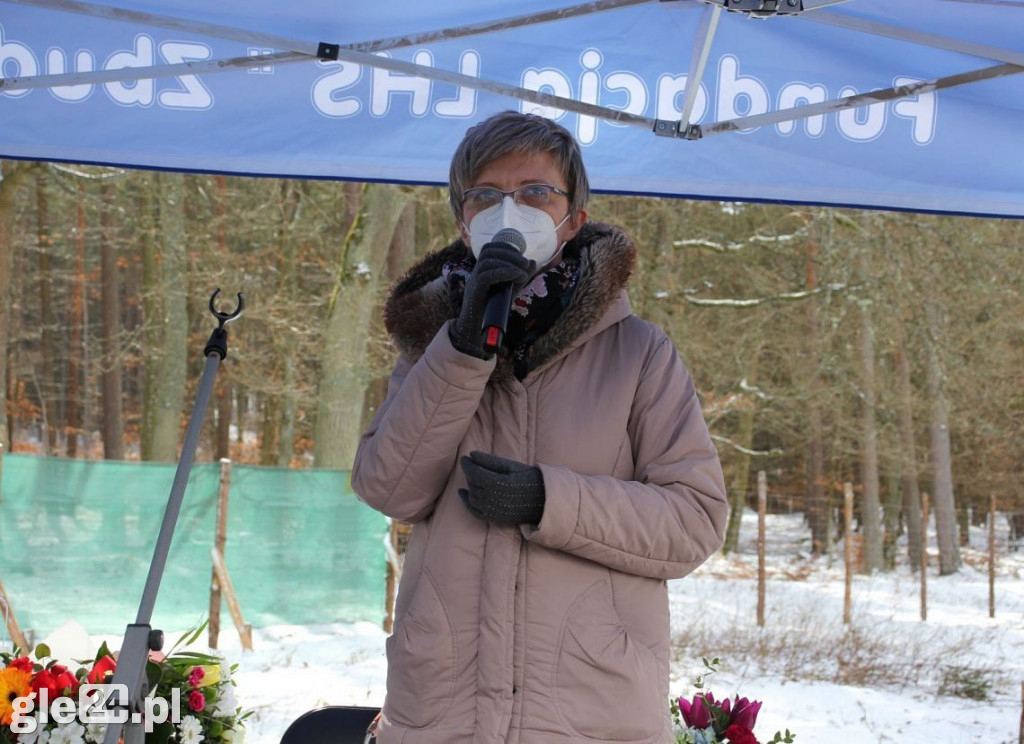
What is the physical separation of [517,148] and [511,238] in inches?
9.8

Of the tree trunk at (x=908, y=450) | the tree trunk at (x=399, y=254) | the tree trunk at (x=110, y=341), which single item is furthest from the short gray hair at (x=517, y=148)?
the tree trunk at (x=908, y=450)

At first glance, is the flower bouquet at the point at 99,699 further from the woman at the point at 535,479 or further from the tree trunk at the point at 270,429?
the tree trunk at the point at 270,429

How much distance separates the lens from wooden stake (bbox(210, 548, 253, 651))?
9.73m

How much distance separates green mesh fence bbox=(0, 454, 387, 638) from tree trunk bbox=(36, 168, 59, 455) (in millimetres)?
8680

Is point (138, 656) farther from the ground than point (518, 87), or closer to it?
closer to it

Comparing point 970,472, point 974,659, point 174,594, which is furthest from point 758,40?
point 970,472

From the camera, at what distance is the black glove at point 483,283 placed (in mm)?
1735

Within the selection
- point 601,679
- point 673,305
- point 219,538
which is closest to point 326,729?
point 601,679

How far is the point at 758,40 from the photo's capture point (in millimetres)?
3285

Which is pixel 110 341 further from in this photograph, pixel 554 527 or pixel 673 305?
pixel 554 527

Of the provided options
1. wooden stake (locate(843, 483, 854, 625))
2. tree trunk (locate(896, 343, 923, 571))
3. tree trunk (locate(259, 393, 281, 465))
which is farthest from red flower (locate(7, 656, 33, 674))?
tree trunk (locate(259, 393, 281, 465))

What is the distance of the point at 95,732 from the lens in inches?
116

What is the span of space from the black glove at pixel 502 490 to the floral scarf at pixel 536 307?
228 millimetres

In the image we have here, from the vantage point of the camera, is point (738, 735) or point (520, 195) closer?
point (520, 195)
